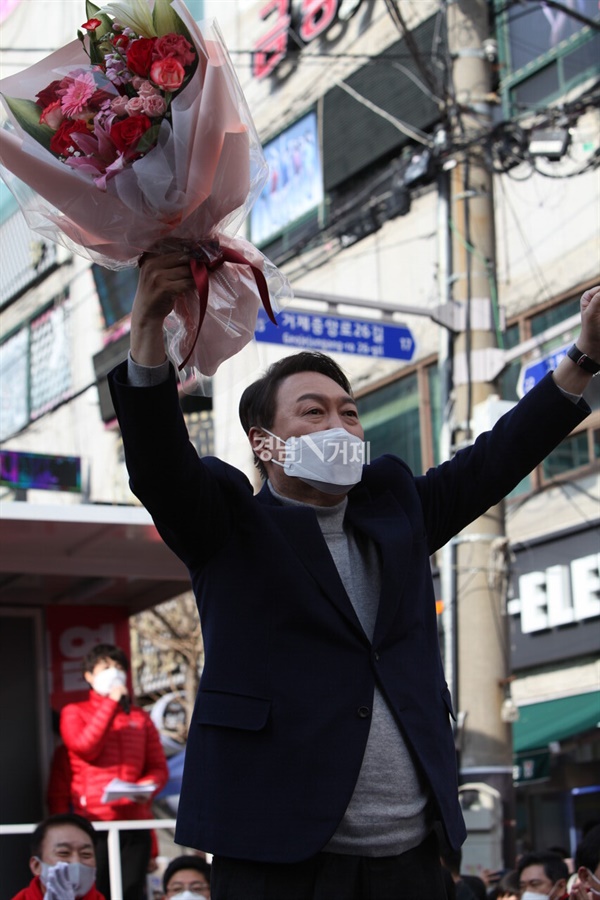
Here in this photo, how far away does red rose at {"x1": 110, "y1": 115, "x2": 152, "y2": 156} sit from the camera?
2688 mm

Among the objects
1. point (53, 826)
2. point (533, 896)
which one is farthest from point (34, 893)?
point (533, 896)

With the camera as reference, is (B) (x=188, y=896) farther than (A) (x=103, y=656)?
No

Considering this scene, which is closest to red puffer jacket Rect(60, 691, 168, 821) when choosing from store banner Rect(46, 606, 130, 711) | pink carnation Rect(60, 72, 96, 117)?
store banner Rect(46, 606, 130, 711)

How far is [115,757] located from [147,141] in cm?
504

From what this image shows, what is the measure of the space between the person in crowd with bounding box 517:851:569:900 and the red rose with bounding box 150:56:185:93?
5.35 metres

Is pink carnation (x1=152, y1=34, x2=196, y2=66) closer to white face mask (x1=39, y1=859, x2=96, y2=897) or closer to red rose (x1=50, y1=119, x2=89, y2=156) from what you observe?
red rose (x1=50, y1=119, x2=89, y2=156)

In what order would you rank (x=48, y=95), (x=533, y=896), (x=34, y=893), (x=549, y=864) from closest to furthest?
(x=48, y=95) < (x=34, y=893) < (x=533, y=896) < (x=549, y=864)

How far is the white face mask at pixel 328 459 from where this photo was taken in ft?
9.74

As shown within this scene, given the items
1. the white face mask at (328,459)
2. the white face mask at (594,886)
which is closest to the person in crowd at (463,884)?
the white face mask at (594,886)

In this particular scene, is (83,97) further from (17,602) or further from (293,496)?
(17,602)

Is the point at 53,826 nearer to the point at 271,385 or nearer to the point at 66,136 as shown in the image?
the point at 271,385

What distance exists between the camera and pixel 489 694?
9.84 meters

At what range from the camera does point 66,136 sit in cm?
275

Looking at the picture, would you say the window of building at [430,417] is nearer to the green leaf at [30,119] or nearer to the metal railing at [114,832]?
the metal railing at [114,832]
